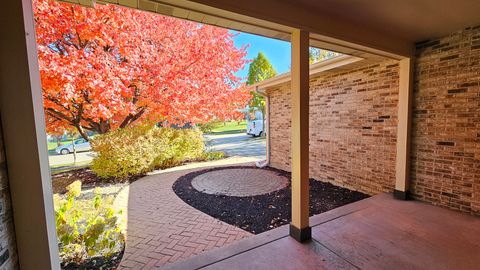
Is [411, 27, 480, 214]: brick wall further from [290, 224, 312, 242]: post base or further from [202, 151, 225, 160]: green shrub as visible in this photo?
[202, 151, 225, 160]: green shrub

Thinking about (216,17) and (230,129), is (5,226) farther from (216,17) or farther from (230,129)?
(230,129)

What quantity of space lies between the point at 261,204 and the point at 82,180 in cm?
582

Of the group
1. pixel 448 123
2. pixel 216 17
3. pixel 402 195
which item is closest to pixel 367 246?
pixel 402 195

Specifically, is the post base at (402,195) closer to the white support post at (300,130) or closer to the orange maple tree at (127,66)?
the white support post at (300,130)

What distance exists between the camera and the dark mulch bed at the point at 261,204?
3.36 metres

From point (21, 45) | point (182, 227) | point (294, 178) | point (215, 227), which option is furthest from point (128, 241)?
point (21, 45)

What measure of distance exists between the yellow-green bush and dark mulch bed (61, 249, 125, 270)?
4.36 meters

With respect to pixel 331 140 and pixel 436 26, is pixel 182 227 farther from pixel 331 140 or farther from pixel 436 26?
pixel 436 26

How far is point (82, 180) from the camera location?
6.48 meters

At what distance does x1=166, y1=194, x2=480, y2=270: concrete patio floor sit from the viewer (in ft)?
6.97

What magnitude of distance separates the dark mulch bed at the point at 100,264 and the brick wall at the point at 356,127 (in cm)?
440

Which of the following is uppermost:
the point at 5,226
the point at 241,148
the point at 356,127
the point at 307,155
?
the point at 356,127

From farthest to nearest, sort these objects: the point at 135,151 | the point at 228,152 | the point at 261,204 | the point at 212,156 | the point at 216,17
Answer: the point at 228,152 < the point at 212,156 < the point at 135,151 < the point at 261,204 < the point at 216,17

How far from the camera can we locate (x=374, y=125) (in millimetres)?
4020
